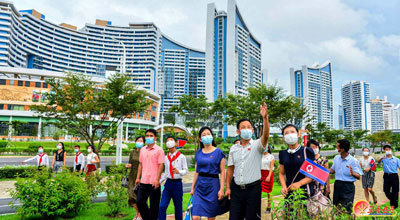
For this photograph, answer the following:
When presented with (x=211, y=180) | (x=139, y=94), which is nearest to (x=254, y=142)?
(x=211, y=180)

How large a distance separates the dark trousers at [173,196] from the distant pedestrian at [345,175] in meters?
2.84

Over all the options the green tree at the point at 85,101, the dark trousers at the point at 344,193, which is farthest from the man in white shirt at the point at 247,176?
the green tree at the point at 85,101

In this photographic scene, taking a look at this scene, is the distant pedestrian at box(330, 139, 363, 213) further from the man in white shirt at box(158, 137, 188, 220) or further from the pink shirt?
the pink shirt

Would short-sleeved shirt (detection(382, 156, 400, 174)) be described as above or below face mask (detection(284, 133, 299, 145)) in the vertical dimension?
below

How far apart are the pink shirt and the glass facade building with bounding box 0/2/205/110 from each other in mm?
75033

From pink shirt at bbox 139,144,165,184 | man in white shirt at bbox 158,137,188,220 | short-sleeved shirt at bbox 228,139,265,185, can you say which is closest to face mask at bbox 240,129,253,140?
short-sleeved shirt at bbox 228,139,265,185

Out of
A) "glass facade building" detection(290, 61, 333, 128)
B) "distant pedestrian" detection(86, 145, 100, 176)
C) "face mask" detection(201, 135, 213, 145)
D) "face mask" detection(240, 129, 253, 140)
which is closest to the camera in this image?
"face mask" detection(240, 129, 253, 140)

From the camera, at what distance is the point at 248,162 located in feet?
11.0

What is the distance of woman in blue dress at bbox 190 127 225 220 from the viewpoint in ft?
11.8

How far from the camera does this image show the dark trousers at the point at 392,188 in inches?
251

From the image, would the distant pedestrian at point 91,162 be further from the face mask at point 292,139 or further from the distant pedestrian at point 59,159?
the face mask at point 292,139

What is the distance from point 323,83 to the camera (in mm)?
147625

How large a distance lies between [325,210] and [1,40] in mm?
94147

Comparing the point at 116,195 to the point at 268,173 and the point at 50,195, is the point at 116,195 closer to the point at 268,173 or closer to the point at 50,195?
the point at 50,195
